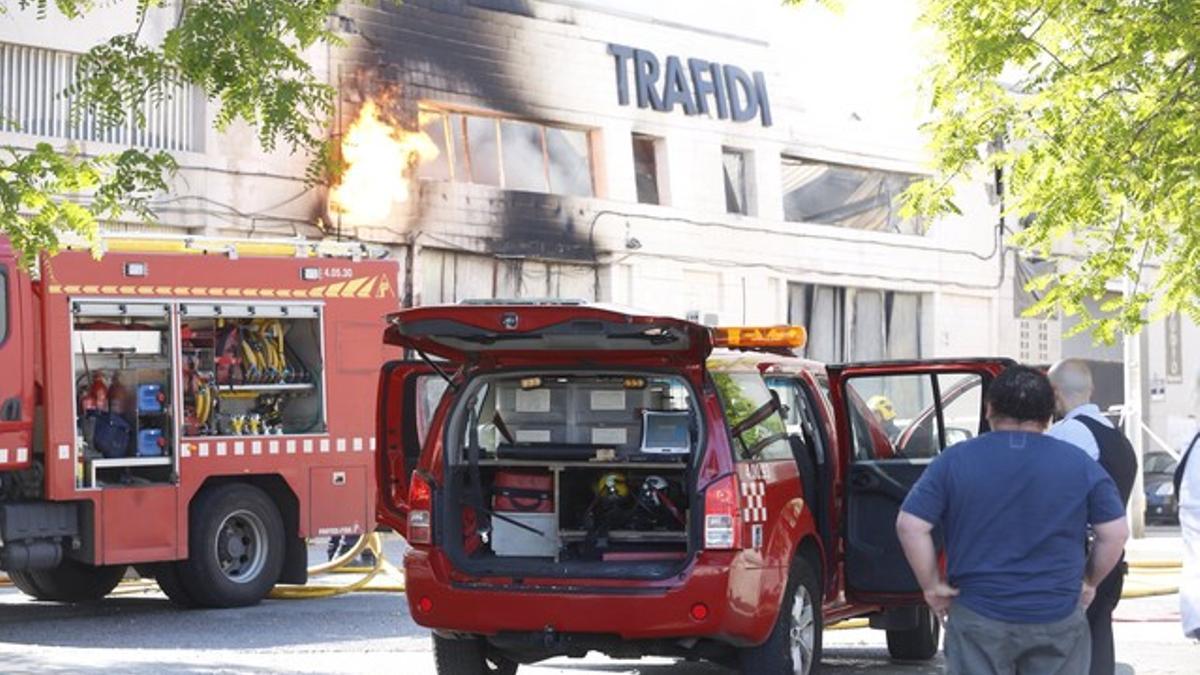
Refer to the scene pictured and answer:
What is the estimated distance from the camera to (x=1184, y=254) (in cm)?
1650

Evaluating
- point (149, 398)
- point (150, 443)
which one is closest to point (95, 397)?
point (149, 398)

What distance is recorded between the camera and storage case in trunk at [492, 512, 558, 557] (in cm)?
1132

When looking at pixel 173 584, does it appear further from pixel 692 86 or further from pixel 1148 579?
pixel 692 86

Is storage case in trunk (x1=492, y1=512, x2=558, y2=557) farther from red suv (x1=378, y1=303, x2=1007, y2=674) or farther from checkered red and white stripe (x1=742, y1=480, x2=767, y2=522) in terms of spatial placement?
checkered red and white stripe (x1=742, y1=480, x2=767, y2=522)

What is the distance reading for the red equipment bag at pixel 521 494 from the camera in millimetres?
11367

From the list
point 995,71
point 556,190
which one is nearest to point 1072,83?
point 995,71

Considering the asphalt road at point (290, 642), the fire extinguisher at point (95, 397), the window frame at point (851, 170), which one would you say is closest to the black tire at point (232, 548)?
the asphalt road at point (290, 642)

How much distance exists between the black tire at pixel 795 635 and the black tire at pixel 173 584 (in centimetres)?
689

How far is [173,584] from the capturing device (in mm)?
16844

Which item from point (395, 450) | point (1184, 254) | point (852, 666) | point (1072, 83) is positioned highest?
point (1072, 83)

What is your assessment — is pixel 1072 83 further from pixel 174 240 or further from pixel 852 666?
pixel 174 240

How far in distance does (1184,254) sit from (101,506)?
8.19 meters

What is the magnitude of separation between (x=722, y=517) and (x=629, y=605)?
61cm

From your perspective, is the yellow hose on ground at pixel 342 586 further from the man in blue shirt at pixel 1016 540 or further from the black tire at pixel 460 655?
the man in blue shirt at pixel 1016 540
